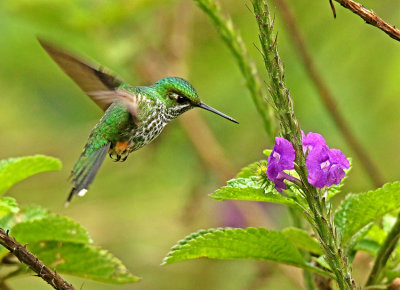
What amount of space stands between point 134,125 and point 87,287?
3338 millimetres

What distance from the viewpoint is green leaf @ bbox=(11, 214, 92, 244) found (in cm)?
204

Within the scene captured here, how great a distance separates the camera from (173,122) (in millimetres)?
4863

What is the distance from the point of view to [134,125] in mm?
2602

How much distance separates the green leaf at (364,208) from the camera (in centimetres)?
176

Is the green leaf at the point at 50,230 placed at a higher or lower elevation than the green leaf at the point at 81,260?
higher

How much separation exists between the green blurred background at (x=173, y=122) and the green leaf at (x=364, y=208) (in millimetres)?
2533

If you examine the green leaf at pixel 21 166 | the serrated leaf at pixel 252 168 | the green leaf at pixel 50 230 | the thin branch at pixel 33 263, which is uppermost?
the green leaf at pixel 21 166

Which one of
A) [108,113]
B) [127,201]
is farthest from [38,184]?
[108,113]

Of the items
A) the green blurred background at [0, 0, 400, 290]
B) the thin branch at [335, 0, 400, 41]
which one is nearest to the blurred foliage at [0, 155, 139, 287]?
the thin branch at [335, 0, 400, 41]

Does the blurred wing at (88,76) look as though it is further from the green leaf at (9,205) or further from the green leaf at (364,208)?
the green leaf at (364,208)

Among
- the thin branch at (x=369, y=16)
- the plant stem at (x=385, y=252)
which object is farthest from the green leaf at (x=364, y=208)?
the thin branch at (x=369, y=16)

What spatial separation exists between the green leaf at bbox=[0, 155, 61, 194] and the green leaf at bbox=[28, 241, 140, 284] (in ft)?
0.75

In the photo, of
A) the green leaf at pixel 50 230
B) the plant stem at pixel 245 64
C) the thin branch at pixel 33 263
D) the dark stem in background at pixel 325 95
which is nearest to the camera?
the thin branch at pixel 33 263

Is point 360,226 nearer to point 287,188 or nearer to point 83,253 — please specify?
point 287,188
